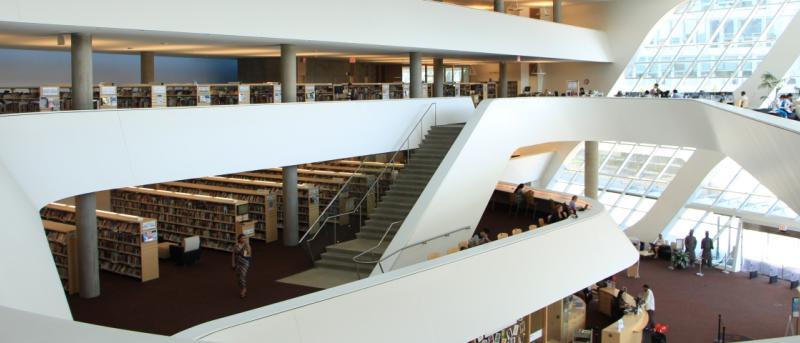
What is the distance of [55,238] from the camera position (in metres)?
12.8

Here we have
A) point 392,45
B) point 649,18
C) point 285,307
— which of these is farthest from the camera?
point 649,18

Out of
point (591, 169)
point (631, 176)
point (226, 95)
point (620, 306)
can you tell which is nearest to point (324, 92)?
point (226, 95)

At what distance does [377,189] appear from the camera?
16.2 metres

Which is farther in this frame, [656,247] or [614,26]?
[614,26]

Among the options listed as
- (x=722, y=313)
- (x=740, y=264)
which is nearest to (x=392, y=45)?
(x=722, y=313)

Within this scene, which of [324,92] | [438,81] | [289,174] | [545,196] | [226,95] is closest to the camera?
[226,95]

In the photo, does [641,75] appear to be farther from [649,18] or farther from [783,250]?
[783,250]

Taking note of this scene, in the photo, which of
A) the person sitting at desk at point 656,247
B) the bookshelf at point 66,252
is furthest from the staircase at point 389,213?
the person sitting at desk at point 656,247

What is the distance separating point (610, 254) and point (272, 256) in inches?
261

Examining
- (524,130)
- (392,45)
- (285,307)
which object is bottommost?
(285,307)

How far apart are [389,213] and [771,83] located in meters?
14.6

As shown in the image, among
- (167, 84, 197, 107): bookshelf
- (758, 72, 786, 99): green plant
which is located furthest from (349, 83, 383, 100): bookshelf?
(758, 72, 786, 99): green plant

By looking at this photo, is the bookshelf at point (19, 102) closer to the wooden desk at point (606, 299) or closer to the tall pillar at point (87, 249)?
the tall pillar at point (87, 249)

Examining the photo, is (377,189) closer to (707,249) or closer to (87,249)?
(87,249)
